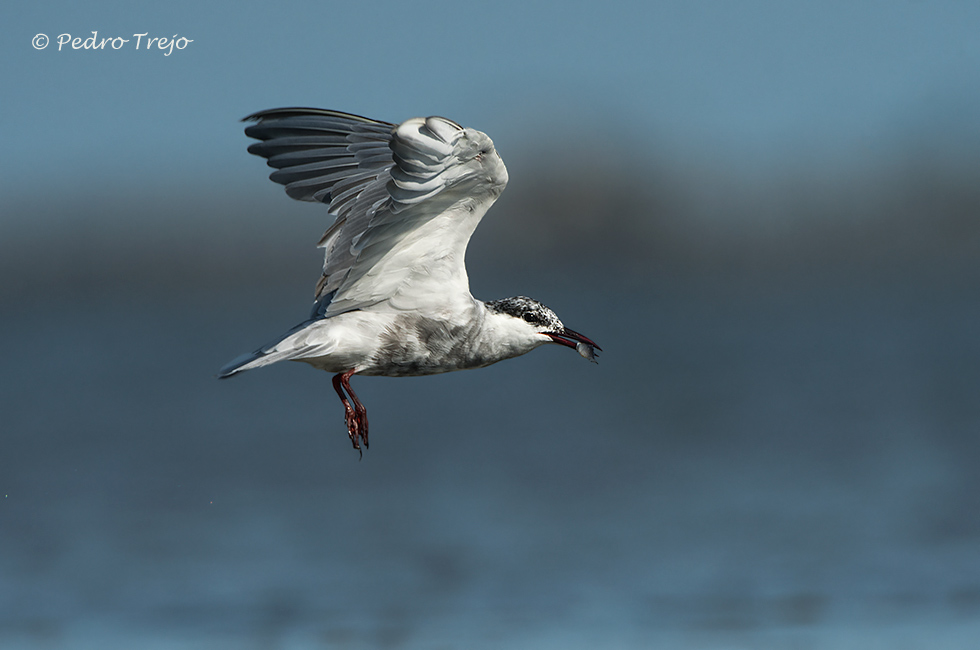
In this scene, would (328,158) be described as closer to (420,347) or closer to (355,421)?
(420,347)

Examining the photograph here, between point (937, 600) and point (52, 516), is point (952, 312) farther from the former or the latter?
point (52, 516)

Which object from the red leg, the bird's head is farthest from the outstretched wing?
the red leg

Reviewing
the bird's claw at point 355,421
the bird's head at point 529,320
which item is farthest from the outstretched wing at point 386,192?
the bird's claw at point 355,421

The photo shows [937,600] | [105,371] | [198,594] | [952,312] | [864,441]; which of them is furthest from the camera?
[952,312]

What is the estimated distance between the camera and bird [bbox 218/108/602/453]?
6.49m

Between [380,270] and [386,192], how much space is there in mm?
548

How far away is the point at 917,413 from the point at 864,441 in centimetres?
124

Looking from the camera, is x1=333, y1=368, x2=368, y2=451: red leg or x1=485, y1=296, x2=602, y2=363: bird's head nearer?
x1=333, y1=368, x2=368, y2=451: red leg

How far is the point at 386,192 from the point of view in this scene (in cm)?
717

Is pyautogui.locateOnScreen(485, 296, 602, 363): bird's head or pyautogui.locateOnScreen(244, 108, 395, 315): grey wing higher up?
pyautogui.locateOnScreen(244, 108, 395, 315): grey wing

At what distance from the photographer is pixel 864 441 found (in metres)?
15.1

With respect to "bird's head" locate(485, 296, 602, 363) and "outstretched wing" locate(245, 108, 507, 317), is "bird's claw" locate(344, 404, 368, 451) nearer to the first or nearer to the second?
"outstretched wing" locate(245, 108, 507, 317)

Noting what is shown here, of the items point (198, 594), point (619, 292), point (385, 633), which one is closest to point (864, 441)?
point (385, 633)

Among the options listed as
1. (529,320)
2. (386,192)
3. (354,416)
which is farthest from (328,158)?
(354,416)
